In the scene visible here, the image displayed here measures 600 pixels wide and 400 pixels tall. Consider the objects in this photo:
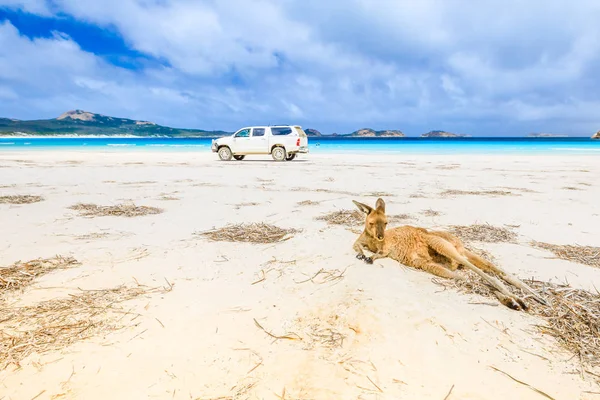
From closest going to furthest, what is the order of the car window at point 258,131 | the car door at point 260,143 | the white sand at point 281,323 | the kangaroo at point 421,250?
the white sand at point 281,323, the kangaroo at point 421,250, the car door at point 260,143, the car window at point 258,131

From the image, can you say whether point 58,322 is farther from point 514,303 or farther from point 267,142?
point 267,142

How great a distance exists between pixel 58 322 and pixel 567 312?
162 inches

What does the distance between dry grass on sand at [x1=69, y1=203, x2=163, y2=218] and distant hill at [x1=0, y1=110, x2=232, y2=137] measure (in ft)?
409

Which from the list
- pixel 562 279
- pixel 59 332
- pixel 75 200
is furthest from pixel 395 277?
pixel 75 200

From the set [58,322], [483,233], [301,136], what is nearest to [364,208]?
[483,233]

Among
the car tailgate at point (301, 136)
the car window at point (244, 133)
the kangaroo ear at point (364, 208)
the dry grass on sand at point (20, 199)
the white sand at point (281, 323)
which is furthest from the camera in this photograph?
the car window at point (244, 133)

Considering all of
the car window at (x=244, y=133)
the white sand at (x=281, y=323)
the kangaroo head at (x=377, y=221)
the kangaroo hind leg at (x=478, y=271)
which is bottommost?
the white sand at (x=281, y=323)

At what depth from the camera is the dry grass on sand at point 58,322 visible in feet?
7.84

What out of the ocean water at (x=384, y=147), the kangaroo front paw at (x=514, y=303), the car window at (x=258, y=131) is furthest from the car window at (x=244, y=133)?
the kangaroo front paw at (x=514, y=303)

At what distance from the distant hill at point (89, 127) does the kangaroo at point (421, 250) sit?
130 metres

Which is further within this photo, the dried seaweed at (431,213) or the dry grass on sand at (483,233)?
the dried seaweed at (431,213)

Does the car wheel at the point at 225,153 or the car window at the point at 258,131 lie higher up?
the car window at the point at 258,131

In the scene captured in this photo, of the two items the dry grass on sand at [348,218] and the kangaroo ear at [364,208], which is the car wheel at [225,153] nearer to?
the dry grass on sand at [348,218]

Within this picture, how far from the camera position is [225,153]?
2384 cm
